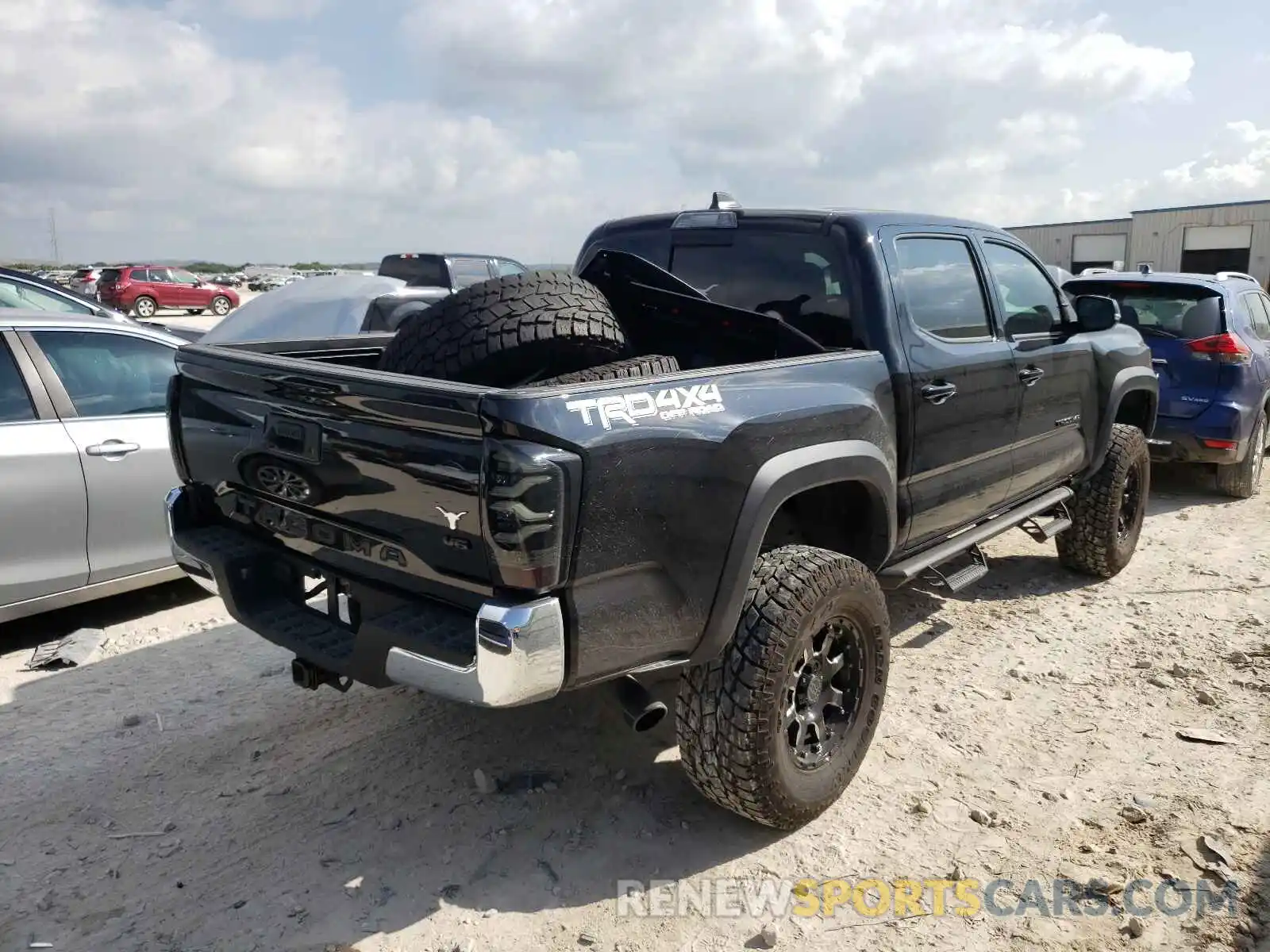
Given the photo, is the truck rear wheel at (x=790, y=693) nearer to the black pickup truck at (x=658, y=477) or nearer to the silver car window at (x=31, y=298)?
the black pickup truck at (x=658, y=477)

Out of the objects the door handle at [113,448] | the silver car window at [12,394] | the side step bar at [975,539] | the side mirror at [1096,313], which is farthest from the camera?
the side mirror at [1096,313]

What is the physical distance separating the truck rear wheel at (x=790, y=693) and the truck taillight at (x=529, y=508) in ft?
2.66

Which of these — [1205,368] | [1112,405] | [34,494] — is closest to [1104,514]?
[1112,405]

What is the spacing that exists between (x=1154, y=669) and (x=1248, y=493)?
4.15m

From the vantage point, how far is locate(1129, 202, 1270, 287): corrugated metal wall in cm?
3231

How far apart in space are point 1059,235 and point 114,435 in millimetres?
40240

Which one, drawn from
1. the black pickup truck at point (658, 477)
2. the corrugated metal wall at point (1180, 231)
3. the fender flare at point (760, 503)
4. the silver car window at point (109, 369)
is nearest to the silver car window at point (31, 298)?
the silver car window at point (109, 369)

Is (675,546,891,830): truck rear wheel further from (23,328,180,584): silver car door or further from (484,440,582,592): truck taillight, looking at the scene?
(23,328,180,584): silver car door

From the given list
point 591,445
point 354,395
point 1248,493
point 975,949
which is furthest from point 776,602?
point 1248,493

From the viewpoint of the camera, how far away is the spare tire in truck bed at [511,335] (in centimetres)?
294

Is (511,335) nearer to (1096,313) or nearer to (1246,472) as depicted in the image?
(1096,313)

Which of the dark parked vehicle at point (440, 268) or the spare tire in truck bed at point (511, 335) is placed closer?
the spare tire in truck bed at point (511, 335)

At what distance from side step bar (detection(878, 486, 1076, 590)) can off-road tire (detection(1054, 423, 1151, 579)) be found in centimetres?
15

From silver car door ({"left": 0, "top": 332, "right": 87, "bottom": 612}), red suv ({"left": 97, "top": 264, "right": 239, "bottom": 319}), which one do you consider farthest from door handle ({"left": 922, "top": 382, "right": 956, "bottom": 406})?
red suv ({"left": 97, "top": 264, "right": 239, "bottom": 319})
